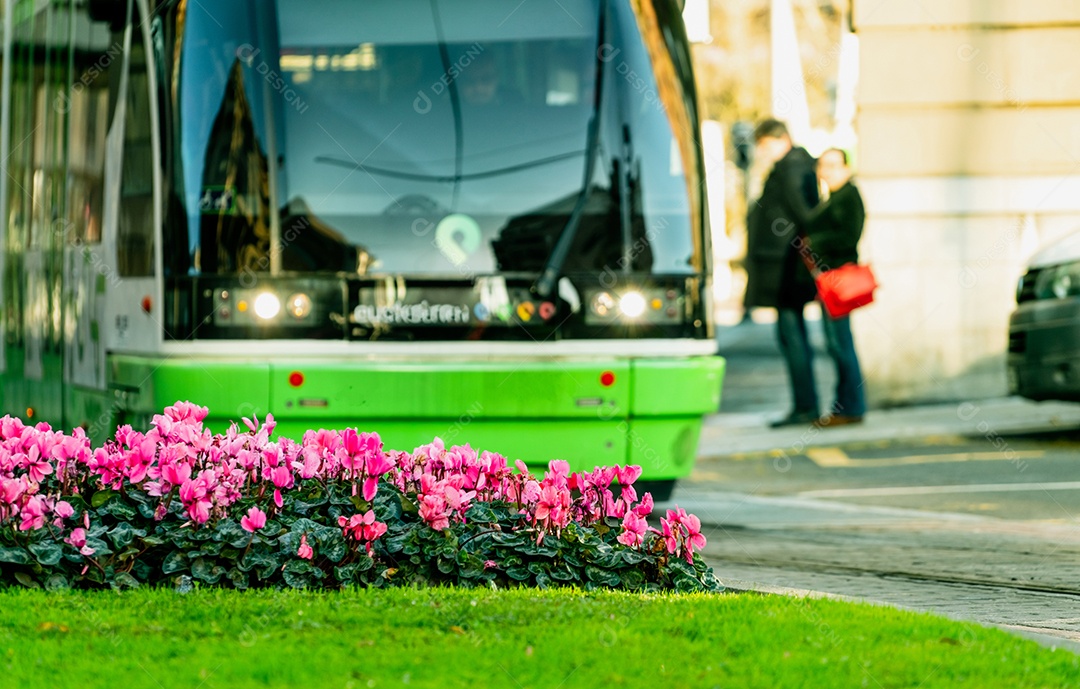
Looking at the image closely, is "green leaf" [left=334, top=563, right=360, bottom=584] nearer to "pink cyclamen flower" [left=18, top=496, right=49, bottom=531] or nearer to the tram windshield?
"pink cyclamen flower" [left=18, top=496, right=49, bottom=531]

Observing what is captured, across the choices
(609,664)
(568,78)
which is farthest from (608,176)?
(609,664)

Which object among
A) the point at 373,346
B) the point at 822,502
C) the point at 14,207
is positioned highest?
the point at 14,207

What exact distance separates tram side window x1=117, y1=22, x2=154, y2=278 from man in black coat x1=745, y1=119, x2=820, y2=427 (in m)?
6.84

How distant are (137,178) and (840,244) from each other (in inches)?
270

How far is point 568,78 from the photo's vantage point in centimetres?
909

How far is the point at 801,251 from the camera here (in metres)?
15.0

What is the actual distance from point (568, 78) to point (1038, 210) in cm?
813

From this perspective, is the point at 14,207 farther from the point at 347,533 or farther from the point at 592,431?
the point at 347,533

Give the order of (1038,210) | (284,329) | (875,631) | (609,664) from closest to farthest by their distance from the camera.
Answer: (609,664)
(875,631)
(284,329)
(1038,210)

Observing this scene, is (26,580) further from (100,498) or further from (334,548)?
(334,548)

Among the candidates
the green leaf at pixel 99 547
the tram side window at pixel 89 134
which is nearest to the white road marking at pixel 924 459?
the tram side window at pixel 89 134

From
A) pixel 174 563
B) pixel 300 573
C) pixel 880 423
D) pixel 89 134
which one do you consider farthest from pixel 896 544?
pixel 880 423

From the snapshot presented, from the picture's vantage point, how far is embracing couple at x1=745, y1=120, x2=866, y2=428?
14719 millimetres

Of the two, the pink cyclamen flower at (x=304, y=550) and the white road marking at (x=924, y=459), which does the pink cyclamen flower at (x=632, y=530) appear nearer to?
the pink cyclamen flower at (x=304, y=550)
